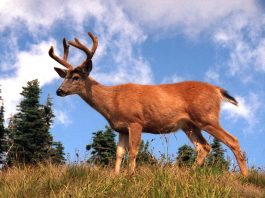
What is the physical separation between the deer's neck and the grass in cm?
245

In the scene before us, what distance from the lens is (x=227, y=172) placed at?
9383 mm

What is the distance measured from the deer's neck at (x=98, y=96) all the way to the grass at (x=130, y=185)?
8.03 feet

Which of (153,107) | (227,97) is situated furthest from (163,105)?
(227,97)

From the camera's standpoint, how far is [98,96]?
11.9m

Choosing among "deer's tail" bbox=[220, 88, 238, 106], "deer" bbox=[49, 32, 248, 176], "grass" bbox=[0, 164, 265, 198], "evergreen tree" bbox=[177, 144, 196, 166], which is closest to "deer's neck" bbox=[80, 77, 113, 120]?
"deer" bbox=[49, 32, 248, 176]

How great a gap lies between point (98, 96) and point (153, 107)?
5.04 feet

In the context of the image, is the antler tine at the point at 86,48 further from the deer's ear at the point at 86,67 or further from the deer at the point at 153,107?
the deer's ear at the point at 86,67

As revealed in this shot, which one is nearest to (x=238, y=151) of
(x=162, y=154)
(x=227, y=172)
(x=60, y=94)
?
(x=227, y=172)

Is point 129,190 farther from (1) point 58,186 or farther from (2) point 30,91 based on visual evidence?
(2) point 30,91

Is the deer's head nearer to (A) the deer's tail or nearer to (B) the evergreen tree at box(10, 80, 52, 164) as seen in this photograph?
(A) the deer's tail

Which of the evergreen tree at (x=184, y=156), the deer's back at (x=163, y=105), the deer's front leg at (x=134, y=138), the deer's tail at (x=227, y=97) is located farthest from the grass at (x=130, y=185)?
the deer's tail at (x=227, y=97)

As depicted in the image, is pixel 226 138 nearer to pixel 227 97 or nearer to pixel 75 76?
pixel 227 97

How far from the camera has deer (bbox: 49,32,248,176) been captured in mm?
11164

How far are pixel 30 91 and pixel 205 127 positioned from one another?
27849mm
